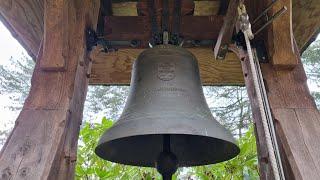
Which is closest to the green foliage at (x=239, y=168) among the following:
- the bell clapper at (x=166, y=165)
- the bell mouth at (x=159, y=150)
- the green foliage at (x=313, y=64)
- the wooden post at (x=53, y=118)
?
the bell mouth at (x=159, y=150)

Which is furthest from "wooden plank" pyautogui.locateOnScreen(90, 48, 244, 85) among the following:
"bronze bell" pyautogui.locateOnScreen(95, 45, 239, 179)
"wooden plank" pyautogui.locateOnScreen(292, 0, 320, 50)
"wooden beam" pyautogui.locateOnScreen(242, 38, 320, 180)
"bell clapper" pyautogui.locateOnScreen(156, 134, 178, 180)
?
"bell clapper" pyautogui.locateOnScreen(156, 134, 178, 180)

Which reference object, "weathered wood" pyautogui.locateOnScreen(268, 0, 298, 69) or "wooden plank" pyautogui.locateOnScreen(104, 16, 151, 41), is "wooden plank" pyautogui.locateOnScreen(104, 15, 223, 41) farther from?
"weathered wood" pyautogui.locateOnScreen(268, 0, 298, 69)

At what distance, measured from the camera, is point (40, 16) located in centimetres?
138

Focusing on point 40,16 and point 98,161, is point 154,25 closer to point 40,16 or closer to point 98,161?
point 40,16

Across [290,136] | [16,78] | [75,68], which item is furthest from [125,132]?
[16,78]

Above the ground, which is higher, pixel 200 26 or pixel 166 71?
pixel 200 26

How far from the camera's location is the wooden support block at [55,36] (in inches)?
43.9

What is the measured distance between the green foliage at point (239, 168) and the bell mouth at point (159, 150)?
16.7 inches

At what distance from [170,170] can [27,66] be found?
10.2m

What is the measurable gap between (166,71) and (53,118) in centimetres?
41

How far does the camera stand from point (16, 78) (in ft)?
33.9

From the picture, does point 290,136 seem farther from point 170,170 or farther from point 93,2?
point 93,2

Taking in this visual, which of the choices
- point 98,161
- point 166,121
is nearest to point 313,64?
point 98,161

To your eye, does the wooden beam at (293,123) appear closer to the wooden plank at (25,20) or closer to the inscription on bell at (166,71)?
A: the inscription on bell at (166,71)
